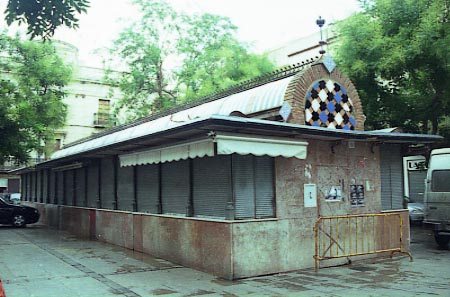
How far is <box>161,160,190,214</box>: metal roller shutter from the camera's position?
407 inches

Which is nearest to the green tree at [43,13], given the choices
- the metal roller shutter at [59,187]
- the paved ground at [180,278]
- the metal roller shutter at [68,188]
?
the paved ground at [180,278]

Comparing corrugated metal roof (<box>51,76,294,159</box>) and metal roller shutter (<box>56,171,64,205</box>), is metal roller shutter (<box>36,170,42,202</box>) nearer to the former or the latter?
metal roller shutter (<box>56,171,64,205</box>)

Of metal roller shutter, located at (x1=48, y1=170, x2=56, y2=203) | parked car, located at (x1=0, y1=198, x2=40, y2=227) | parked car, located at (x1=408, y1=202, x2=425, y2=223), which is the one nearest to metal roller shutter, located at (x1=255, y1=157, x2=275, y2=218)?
parked car, located at (x1=408, y1=202, x2=425, y2=223)

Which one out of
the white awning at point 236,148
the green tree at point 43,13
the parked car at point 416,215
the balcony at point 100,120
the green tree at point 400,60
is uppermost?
the balcony at point 100,120

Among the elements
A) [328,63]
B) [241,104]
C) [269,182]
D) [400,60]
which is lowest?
[269,182]

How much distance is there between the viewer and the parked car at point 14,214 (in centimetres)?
2028

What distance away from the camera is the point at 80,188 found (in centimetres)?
1789

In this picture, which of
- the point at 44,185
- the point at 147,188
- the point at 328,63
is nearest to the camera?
the point at 328,63

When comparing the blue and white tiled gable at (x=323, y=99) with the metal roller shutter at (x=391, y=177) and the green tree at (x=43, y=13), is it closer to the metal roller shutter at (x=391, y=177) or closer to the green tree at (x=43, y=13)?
the metal roller shutter at (x=391, y=177)

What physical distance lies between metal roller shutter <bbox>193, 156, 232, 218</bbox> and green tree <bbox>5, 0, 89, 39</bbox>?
149 inches

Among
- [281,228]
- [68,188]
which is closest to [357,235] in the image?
[281,228]

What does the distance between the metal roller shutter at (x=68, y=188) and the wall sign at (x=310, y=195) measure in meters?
12.2

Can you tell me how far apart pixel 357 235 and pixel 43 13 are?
305 inches

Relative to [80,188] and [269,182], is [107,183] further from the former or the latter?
[269,182]
